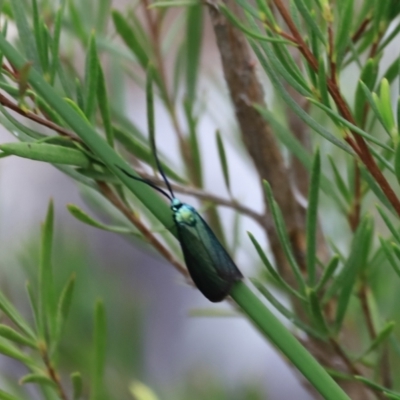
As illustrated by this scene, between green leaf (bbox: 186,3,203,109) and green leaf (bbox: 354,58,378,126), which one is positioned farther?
green leaf (bbox: 186,3,203,109)

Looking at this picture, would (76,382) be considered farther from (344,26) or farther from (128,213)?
(344,26)

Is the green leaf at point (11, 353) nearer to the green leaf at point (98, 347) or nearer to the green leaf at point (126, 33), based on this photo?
the green leaf at point (98, 347)

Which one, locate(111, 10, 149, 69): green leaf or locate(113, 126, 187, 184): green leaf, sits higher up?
locate(111, 10, 149, 69): green leaf

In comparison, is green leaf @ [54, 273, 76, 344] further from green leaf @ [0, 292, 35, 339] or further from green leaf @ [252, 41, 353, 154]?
green leaf @ [252, 41, 353, 154]

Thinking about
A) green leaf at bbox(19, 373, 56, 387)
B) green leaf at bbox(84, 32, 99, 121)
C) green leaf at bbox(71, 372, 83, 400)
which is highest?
green leaf at bbox(84, 32, 99, 121)

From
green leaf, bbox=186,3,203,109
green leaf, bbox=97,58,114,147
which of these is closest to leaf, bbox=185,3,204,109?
green leaf, bbox=186,3,203,109

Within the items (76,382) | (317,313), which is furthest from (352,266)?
(76,382)

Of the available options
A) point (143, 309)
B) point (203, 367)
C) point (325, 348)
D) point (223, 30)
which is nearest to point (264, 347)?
point (203, 367)
